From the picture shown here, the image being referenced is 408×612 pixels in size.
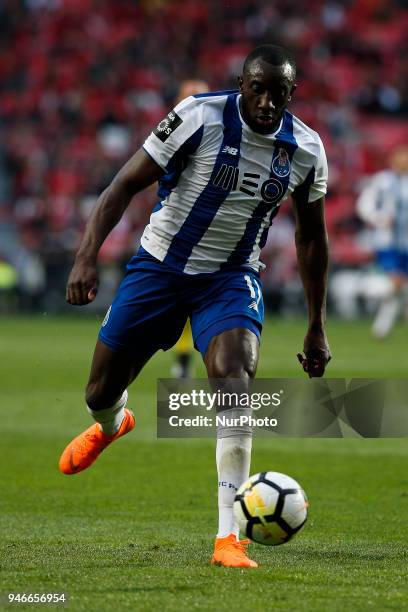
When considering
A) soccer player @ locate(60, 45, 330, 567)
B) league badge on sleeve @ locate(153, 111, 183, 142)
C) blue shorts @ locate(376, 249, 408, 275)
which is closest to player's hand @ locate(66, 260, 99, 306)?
soccer player @ locate(60, 45, 330, 567)

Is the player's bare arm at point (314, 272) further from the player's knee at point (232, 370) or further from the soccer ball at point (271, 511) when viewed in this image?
Result: the soccer ball at point (271, 511)

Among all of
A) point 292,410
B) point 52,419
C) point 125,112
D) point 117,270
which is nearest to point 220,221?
point 292,410

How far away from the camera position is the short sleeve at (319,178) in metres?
5.55

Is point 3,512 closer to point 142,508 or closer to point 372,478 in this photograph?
point 142,508

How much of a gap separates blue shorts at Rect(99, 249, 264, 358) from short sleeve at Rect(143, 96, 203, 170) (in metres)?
0.59

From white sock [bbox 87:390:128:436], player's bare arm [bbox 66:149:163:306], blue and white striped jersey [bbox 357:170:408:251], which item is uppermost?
blue and white striped jersey [bbox 357:170:408:251]

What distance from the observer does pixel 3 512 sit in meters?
6.47

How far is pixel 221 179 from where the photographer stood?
5.43 m

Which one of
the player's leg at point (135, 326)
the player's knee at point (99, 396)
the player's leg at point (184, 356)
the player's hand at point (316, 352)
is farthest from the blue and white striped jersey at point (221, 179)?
the player's leg at point (184, 356)

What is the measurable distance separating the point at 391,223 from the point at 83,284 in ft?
46.4

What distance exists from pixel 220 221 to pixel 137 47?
21458 millimetres

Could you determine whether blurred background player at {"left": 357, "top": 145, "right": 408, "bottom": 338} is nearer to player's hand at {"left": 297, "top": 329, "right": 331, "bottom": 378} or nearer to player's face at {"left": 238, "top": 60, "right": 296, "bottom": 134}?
player's hand at {"left": 297, "top": 329, "right": 331, "bottom": 378}

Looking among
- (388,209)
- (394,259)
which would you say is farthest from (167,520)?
(388,209)

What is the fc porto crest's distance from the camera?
5.44 m
